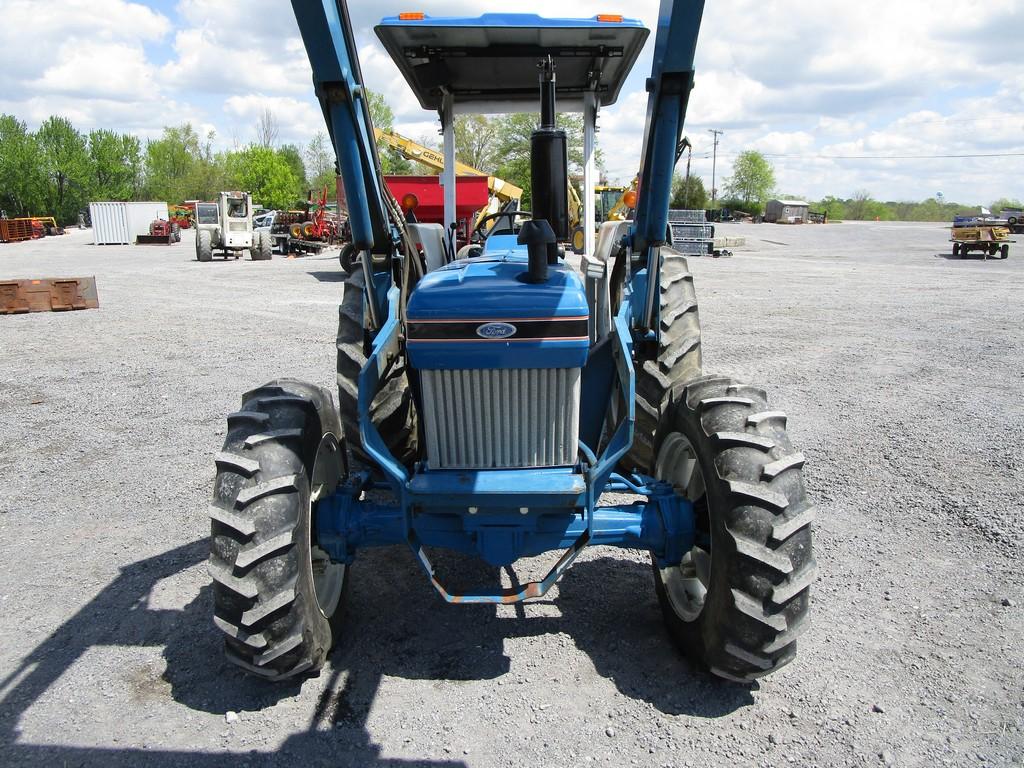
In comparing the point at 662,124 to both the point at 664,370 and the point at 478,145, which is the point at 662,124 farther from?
the point at 478,145

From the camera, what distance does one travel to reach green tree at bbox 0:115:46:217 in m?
65.6

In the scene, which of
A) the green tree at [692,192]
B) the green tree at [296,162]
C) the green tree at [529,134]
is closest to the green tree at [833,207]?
the green tree at [692,192]

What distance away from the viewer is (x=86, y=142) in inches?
2862

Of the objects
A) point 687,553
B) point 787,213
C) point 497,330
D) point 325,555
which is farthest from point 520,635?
point 787,213

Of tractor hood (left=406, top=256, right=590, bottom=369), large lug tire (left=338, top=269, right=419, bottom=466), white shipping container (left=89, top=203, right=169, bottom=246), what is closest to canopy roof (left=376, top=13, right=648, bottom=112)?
large lug tire (left=338, top=269, right=419, bottom=466)

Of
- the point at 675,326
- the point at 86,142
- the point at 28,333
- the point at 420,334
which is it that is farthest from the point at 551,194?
the point at 86,142

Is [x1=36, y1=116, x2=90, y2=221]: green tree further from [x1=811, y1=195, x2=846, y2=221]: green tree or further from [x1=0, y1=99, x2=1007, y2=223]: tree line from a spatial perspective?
[x1=811, y1=195, x2=846, y2=221]: green tree

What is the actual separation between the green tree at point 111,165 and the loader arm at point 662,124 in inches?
3170

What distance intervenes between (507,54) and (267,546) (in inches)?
115

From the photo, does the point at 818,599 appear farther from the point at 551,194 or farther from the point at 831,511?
the point at 551,194

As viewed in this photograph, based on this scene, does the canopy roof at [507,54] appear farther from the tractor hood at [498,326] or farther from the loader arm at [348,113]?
the tractor hood at [498,326]

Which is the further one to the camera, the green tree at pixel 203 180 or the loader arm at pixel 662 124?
the green tree at pixel 203 180

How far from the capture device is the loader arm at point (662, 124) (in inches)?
119

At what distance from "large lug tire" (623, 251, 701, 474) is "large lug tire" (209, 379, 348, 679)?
1945mm
